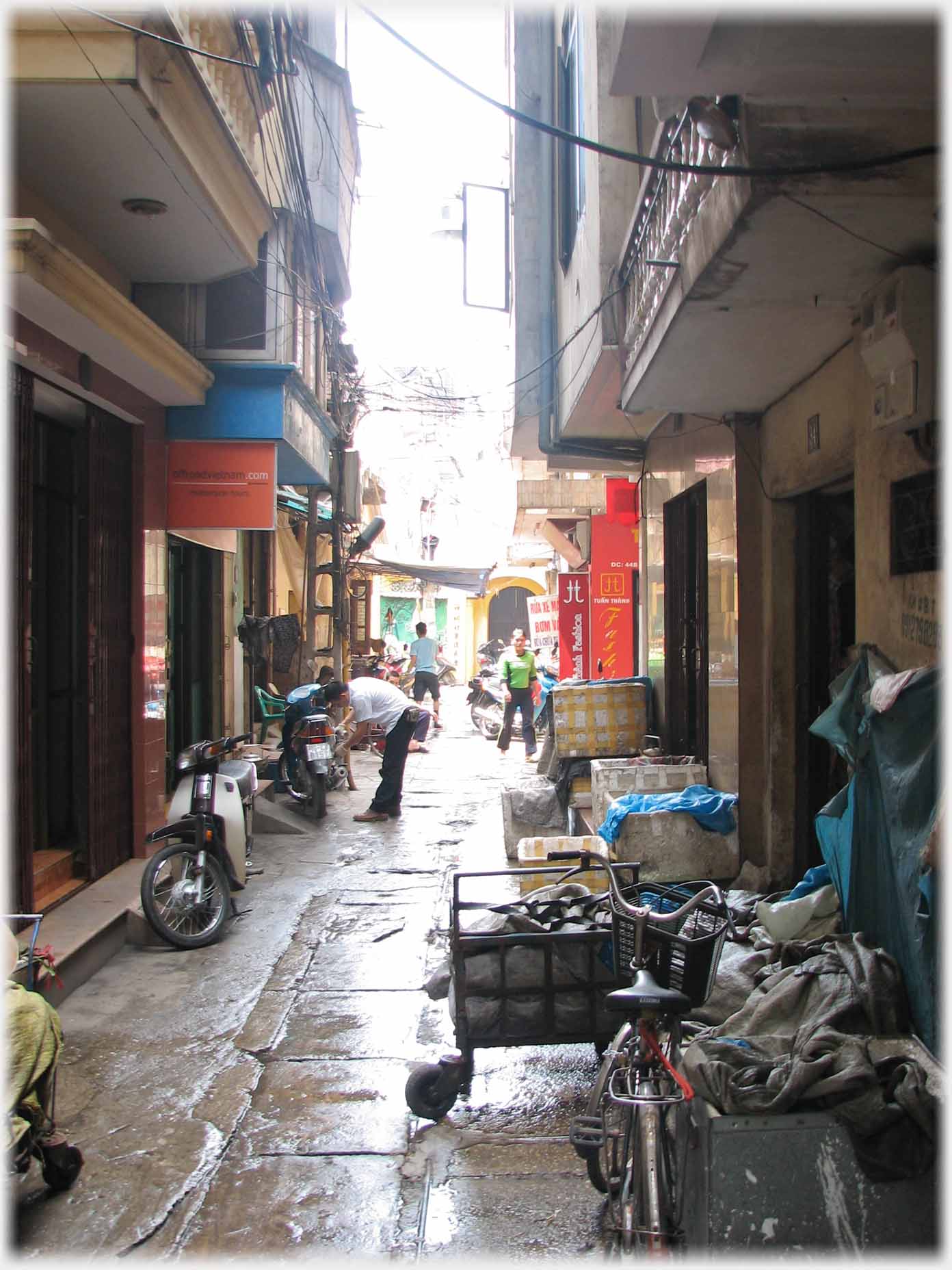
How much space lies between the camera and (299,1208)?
321 centimetres

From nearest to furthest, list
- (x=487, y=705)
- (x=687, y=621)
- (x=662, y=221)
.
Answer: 1. (x=662, y=221)
2. (x=687, y=621)
3. (x=487, y=705)

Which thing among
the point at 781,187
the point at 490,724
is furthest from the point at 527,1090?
the point at 490,724

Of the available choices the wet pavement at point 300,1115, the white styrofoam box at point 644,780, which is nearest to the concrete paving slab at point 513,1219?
the wet pavement at point 300,1115

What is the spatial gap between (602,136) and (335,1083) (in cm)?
605

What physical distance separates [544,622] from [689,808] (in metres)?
11.7

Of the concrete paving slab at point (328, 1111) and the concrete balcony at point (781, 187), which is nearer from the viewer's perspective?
the concrete balcony at point (781, 187)

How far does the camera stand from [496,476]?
36219 millimetres

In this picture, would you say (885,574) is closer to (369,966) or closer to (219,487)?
(369,966)

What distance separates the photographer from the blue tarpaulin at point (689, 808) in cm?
584

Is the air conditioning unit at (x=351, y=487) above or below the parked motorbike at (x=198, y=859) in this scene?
above

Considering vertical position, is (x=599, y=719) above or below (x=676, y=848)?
above

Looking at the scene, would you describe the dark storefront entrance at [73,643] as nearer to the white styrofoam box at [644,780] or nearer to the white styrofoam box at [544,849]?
the white styrofoam box at [544,849]

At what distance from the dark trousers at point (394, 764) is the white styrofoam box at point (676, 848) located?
167 inches

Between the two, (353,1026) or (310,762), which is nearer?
(353,1026)
